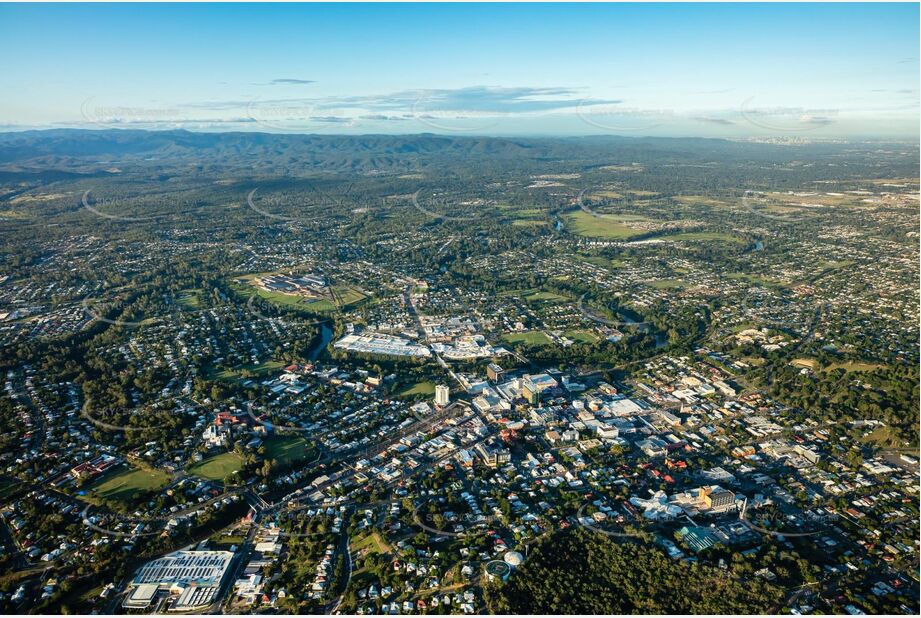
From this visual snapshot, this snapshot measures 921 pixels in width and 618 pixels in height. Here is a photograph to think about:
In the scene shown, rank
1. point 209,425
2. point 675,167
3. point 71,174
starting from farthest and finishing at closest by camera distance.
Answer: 1. point 675,167
2. point 71,174
3. point 209,425

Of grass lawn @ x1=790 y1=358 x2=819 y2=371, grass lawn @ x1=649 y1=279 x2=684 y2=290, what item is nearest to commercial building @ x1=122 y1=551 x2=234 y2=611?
grass lawn @ x1=790 y1=358 x2=819 y2=371

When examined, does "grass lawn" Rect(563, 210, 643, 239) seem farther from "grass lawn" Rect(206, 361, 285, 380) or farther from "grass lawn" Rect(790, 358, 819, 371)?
"grass lawn" Rect(206, 361, 285, 380)

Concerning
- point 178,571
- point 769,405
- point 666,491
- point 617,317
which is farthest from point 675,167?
point 178,571

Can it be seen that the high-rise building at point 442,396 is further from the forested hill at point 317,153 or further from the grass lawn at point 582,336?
the forested hill at point 317,153

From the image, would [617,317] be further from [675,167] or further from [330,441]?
[675,167]

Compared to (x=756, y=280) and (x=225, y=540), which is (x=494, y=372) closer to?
(x=225, y=540)

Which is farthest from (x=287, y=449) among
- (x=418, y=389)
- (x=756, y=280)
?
(x=756, y=280)
